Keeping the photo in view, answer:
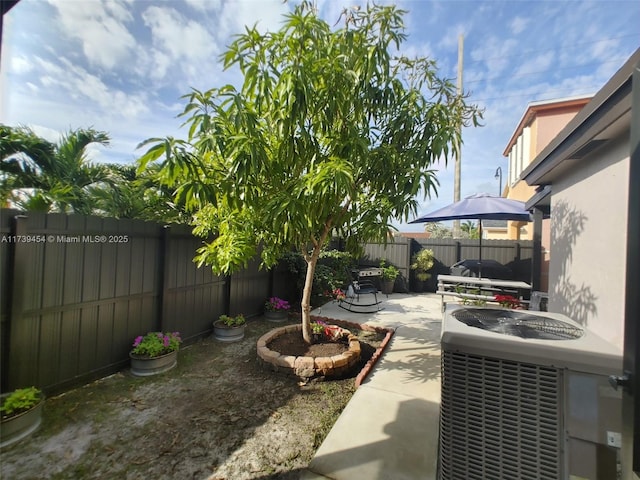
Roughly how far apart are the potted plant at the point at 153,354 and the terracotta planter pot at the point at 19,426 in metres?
0.88

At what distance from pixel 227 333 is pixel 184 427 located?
6.68 feet

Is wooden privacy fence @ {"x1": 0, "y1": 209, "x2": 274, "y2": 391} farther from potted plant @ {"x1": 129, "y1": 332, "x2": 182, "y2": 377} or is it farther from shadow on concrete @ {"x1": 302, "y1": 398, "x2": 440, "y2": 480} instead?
shadow on concrete @ {"x1": 302, "y1": 398, "x2": 440, "y2": 480}

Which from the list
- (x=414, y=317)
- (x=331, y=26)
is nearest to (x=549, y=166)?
(x=331, y=26)

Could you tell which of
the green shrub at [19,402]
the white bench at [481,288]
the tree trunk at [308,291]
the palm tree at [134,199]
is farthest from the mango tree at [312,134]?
the white bench at [481,288]

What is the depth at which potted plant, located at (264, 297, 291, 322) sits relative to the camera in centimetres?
541

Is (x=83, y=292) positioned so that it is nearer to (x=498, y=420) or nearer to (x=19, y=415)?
(x=19, y=415)

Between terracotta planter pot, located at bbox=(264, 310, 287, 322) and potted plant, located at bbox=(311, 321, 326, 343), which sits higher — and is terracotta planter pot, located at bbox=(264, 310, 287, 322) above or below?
below

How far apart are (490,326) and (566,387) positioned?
0.46m

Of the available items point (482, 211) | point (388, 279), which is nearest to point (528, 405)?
point (482, 211)

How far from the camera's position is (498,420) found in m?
1.38

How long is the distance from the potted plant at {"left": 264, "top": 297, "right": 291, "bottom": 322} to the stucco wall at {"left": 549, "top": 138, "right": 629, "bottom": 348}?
420cm

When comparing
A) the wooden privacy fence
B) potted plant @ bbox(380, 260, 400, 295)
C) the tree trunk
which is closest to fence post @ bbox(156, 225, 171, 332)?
the wooden privacy fence

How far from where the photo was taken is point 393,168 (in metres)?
2.95

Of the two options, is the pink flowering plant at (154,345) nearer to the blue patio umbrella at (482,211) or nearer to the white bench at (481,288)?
the blue patio umbrella at (482,211)
